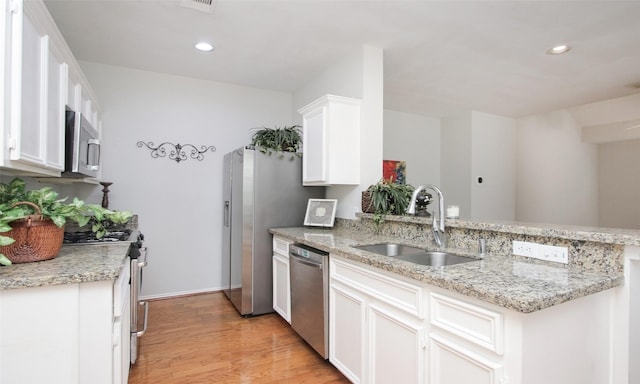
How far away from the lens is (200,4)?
2.37m

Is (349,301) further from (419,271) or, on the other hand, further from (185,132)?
(185,132)

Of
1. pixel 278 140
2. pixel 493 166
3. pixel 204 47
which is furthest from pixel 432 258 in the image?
pixel 493 166

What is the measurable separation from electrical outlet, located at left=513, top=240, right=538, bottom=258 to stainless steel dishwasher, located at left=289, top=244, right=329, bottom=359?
113 cm

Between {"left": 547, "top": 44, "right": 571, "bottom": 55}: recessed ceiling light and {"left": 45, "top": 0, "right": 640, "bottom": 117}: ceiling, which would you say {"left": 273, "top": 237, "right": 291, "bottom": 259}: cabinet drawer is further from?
{"left": 547, "top": 44, "right": 571, "bottom": 55}: recessed ceiling light

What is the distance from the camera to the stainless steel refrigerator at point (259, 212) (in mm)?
3168

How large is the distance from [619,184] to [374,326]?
552 cm

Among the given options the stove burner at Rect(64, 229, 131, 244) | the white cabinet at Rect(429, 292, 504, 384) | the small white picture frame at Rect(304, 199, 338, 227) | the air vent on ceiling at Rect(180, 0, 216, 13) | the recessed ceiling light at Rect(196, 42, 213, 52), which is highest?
the recessed ceiling light at Rect(196, 42, 213, 52)

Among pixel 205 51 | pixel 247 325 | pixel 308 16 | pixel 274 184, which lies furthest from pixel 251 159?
pixel 247 325

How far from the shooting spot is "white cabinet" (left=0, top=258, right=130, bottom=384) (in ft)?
4.20

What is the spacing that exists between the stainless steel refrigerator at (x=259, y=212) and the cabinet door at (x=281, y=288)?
0.12 metres

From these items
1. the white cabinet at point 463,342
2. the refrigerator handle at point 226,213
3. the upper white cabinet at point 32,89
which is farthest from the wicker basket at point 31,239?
the refrigerator handle at point 226,213

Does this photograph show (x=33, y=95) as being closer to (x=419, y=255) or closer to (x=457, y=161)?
(x=419, y=255)

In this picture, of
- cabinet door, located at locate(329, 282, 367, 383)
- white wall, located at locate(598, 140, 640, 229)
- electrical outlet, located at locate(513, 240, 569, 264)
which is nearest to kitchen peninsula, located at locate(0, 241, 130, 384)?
cabinet door, located at locate(329, 282, 367, 383)

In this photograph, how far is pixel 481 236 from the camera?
1950mm
